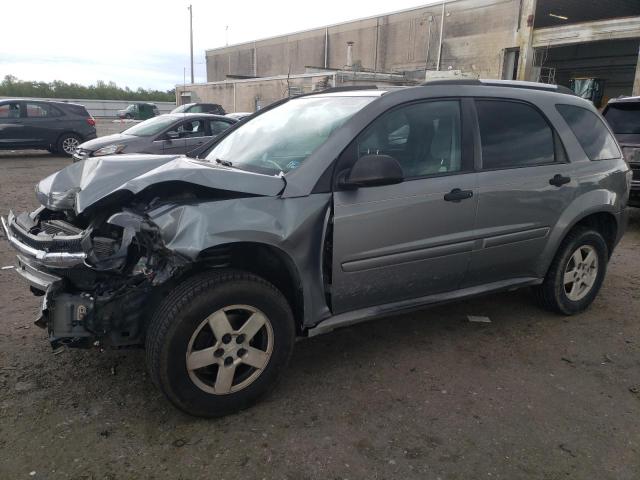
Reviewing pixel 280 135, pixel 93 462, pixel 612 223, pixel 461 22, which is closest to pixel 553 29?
pixel 461 22

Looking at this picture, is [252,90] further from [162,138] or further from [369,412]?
[369,412]

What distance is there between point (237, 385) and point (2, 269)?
3466 mm

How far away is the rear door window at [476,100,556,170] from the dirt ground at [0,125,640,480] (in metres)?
1.32

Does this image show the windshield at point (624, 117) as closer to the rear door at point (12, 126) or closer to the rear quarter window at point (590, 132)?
the rear quarter window at point (590, 132)

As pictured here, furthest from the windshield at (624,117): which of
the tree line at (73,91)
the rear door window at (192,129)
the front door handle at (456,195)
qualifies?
the tree line at (73,91)

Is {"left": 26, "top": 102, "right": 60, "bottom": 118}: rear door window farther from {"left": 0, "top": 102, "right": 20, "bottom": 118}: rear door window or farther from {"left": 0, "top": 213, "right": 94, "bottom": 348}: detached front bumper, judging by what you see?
{"left": 0, "top": 213, "right": 94, "bottom": 348}: detached front bumper

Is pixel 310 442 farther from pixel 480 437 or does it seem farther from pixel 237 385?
pixel 480 437

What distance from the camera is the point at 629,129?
24.1 feet

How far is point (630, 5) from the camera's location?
2859 cm

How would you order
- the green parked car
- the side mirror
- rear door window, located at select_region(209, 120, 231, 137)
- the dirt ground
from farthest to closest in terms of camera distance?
the green parked car < rear door window, located at select_region(209, 120, 231, 137) < the side mirror < the dirt ground

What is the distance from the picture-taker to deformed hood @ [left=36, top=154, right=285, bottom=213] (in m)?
2.66

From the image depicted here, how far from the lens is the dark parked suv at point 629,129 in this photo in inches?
278

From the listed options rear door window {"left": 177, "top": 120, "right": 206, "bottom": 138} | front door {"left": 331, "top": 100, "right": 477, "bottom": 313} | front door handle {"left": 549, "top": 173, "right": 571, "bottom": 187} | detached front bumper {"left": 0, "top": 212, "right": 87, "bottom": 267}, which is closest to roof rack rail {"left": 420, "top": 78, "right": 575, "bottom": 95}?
front door {"left": 331, "top": 100, "right": 477, "bottom": 313}

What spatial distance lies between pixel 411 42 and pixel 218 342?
35472 mm
